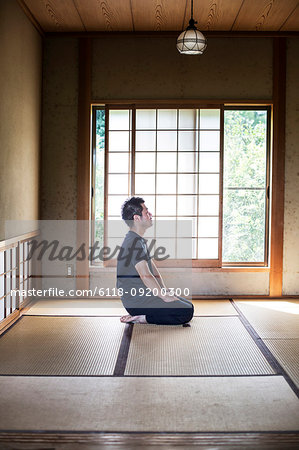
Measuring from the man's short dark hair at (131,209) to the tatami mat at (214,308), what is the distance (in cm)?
115

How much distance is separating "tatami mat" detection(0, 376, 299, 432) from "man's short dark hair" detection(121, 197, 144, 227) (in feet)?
5.27

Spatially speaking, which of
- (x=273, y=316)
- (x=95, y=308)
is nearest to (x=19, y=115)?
(x=95, y=308)

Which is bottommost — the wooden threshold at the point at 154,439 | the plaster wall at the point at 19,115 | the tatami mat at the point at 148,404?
the wooden threshold at the point at 154,439

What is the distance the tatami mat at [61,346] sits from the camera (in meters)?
3.29

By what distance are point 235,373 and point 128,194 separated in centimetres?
284

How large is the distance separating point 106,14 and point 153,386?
11.8 ft

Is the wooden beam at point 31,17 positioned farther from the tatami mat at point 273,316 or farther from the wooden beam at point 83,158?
the tatami mat at point 273,316

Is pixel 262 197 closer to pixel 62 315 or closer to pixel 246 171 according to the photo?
pixel 246 171

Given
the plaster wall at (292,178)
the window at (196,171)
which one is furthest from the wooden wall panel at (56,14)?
the plaster wall at (292,178)

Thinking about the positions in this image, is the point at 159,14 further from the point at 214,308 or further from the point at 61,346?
the point at 61,346

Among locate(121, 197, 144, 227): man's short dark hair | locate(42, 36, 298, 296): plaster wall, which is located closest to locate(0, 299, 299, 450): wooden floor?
locate(121, 197, 144, 227): man's short dark hair

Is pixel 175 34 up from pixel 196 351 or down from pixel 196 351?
up

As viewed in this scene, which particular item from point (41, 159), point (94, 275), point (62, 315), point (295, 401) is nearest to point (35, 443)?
point (295, 401)

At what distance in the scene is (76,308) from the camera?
509cm
